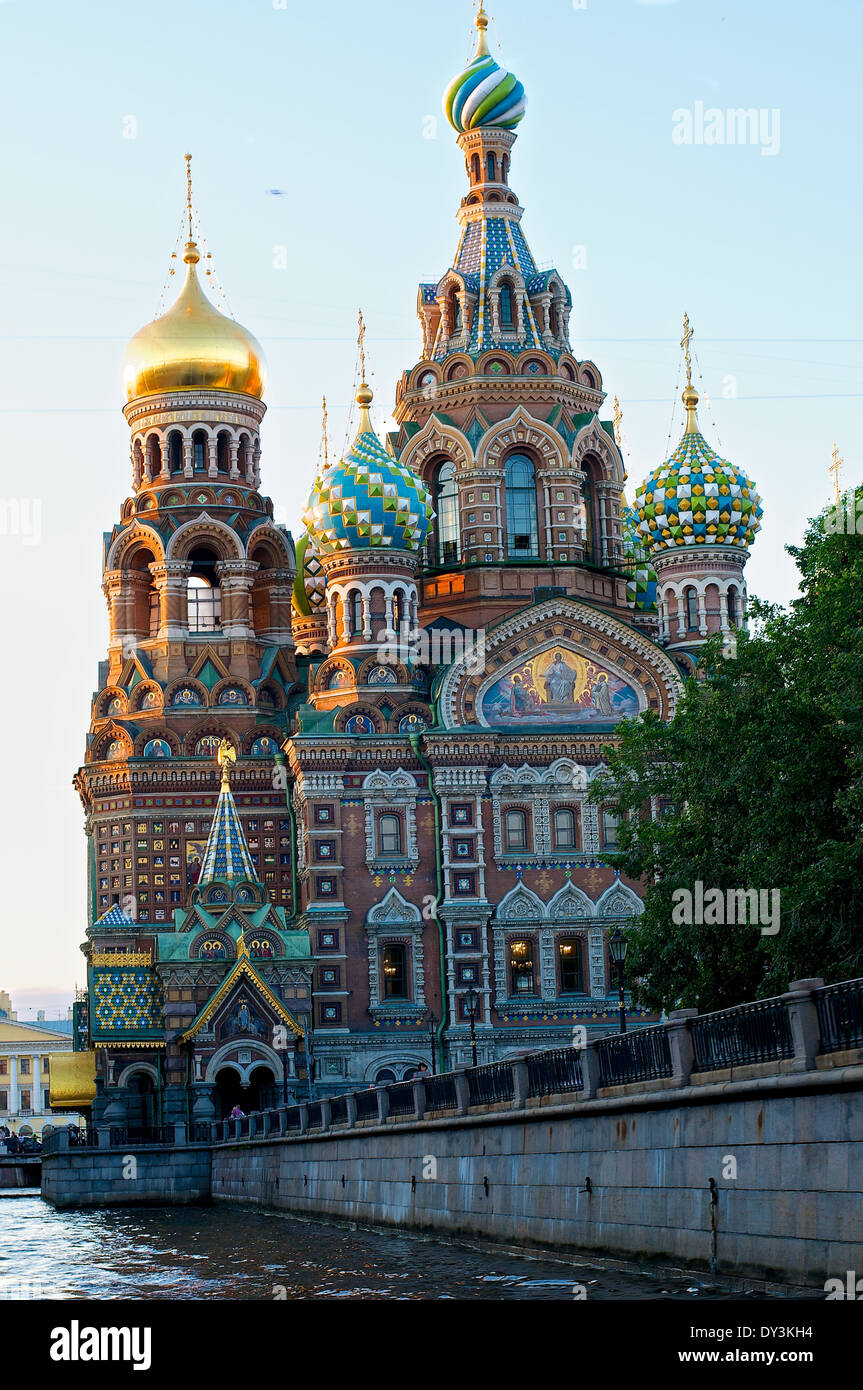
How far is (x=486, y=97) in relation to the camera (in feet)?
185

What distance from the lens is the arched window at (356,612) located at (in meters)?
49.7

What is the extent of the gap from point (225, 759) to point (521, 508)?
9.38 meters

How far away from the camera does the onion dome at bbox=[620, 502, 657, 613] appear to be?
5619 cm

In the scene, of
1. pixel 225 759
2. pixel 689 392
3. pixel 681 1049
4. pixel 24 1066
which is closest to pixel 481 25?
pixel 689 392

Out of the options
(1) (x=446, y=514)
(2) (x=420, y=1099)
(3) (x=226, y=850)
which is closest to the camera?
(2) (x=420, y=1099)

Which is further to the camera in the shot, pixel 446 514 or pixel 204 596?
pixel 204 596

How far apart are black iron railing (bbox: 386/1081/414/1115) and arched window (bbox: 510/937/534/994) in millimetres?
17217

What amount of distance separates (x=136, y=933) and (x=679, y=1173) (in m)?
31.9

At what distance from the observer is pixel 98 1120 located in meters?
47.3

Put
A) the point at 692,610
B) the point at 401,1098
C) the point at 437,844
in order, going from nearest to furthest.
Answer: the point at 401,1098
the point at 437,844
the point at 692,610

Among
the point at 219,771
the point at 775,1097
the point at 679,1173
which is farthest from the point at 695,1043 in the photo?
the point at 219,771

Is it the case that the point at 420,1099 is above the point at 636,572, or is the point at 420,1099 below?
below

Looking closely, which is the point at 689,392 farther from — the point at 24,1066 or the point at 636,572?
the point at 24,1066
